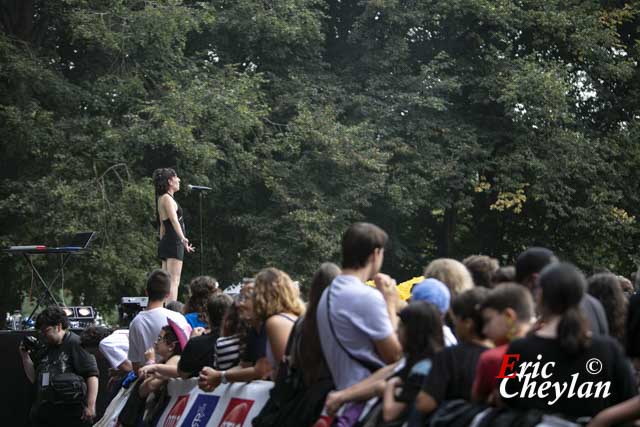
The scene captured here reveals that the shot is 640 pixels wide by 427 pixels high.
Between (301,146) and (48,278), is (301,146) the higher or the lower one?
the higher one

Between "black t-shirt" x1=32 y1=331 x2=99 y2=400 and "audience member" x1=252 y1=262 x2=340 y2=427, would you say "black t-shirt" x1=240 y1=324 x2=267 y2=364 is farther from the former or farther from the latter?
"black t-shirt" x1=32 y1=331 x2=99 y2=400

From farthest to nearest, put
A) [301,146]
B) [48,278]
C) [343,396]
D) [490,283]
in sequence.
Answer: [301,146], [48,278], [490,283], [343,396]

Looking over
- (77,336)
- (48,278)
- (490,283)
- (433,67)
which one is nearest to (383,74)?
(433,67)

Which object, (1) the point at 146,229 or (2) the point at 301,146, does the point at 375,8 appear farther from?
(1) the point at 146,229

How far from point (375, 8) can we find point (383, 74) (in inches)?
65.2

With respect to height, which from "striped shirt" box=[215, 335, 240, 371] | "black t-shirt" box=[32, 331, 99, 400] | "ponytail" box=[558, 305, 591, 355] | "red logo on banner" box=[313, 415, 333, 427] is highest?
"ponytail" box=[558, 305, 591, 355]

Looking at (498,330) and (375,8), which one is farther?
(375,8)

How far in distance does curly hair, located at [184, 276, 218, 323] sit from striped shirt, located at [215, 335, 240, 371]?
2.55 feet

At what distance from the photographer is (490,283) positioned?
281 inches

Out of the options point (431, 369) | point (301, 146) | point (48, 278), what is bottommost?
point (48, 278)

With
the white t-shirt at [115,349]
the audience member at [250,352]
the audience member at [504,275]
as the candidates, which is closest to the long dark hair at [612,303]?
the audience member at [504,275]

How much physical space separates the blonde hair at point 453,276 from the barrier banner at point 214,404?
5.19ft

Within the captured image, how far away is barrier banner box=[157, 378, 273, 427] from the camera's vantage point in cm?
787


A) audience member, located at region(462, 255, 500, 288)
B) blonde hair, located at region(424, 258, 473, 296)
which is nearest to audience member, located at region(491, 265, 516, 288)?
blonde hair, located at region(424, 258, 473, 296)
